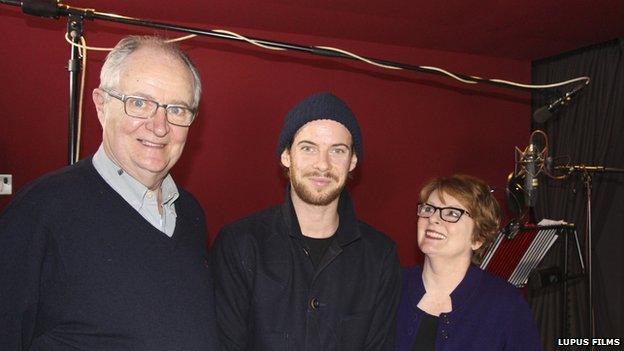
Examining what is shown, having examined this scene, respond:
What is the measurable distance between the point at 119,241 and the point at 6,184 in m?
2.23

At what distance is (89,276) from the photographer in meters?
1.21

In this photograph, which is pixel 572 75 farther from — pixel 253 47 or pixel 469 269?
pixel 469 269

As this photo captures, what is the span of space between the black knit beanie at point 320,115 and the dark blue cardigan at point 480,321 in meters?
0.71

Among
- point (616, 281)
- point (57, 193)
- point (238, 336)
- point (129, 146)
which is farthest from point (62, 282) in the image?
point (616, 281)

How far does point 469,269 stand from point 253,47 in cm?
233

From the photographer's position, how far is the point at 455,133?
4.32 meters

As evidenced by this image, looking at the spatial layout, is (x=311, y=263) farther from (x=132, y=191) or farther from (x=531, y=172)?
(x=531, y=172)

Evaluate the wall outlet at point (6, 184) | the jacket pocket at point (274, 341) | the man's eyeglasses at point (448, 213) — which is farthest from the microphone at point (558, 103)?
the wall outlet at point (6, 184)

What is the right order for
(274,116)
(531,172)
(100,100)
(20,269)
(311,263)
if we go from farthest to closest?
(274,116), (531,172), (311,263), (100,100), (20,269)

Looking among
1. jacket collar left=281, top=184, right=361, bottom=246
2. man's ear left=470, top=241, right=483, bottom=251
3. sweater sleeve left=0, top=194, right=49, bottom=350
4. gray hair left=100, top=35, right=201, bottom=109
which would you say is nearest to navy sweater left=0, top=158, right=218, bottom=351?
sweater sleeve left=0, top=194, right=49, bottom=350

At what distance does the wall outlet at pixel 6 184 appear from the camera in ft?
9.94

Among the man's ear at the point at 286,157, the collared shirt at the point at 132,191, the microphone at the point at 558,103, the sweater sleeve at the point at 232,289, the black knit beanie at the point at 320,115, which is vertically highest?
the microphone at the point at 558,103

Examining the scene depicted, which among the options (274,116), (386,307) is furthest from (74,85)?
(274,116)

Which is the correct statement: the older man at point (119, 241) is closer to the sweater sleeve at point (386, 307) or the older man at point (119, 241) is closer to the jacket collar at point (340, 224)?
the jacket collar at point (340, 224)
